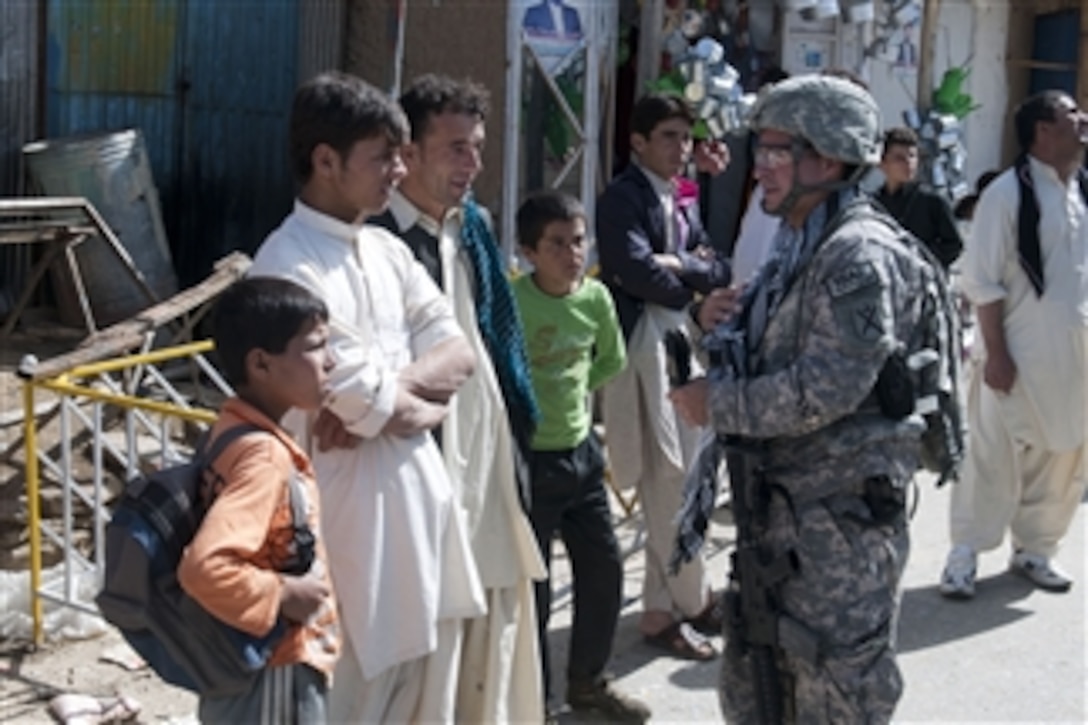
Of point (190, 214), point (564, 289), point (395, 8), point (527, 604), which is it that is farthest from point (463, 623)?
point (190, 214)

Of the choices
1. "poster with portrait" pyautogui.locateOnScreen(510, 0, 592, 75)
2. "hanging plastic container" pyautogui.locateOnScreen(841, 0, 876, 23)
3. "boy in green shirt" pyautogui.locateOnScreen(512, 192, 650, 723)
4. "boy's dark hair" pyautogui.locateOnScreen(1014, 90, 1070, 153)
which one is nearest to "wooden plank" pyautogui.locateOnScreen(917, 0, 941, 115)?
"hanging plastic container" pyautogui.locateOnScreen(841, 0, 876, 23)

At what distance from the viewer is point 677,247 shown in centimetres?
545

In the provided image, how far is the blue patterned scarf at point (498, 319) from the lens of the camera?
12.5 ft

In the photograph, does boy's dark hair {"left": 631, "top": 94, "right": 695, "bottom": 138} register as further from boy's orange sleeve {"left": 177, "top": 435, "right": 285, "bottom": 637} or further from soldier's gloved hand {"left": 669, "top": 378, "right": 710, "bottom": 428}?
boy's orange sleeve {"left": 177, "top": 435, "right": 285, "bottom": 637}

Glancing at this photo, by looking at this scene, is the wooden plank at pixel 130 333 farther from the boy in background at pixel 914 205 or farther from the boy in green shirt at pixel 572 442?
the boy in background at pixel 914 205

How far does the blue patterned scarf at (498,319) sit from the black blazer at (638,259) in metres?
1.38

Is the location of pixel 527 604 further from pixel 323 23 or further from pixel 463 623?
pixel 323 23

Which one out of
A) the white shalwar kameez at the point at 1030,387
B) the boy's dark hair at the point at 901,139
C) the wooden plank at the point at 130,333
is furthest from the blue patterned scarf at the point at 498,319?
the boy's dark hair at the point at 901,139

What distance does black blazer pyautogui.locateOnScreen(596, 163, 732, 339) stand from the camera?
5.19 metres

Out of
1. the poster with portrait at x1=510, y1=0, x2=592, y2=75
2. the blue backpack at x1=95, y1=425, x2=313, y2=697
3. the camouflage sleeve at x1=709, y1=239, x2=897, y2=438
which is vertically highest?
the poster with portrait at x1=510, y1=0, x2=592, y2=75

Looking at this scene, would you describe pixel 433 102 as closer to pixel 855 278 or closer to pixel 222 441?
pixel 855 278

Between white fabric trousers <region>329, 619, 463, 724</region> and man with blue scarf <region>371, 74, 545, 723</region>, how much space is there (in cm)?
23

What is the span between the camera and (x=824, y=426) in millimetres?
3496

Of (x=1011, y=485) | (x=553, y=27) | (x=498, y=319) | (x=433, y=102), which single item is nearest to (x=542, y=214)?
(x=498, y=319)
